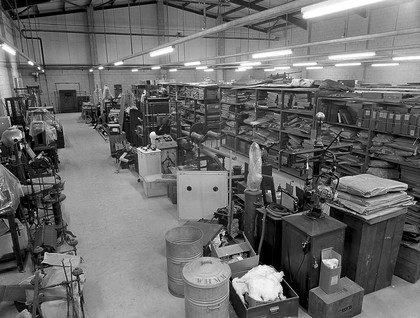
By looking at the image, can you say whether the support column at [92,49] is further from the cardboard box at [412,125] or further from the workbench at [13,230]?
the cardboard box at [412,125]

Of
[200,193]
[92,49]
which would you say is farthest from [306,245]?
[92,49]

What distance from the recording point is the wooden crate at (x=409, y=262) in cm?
310

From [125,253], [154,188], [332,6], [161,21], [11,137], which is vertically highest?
[161,21]

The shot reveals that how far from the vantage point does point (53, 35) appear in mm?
16375

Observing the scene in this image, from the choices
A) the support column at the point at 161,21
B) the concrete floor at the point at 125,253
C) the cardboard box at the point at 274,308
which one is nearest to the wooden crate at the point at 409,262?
the concrete floor at the point at 125,253

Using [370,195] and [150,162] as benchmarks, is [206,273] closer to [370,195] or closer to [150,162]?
[370,195]

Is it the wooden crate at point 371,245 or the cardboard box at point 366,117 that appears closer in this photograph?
the wooden crate at point 371,245

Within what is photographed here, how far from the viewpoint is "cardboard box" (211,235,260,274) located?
2.91 metres

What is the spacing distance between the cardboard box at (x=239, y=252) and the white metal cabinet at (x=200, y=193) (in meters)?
1.23

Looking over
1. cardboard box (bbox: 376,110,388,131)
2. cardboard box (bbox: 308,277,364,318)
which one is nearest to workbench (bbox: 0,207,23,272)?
cardboard box (bbox: 308,277,364,318)

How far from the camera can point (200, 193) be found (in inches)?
174

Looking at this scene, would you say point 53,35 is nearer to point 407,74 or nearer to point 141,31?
point 141,31

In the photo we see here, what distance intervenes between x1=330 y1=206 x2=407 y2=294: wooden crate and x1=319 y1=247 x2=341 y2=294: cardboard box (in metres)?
0.34

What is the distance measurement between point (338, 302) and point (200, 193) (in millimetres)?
2334
